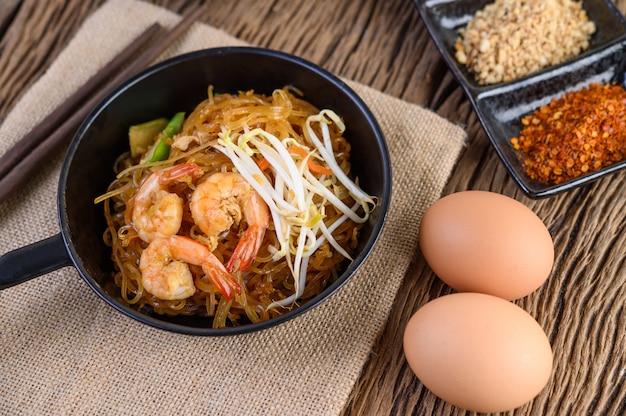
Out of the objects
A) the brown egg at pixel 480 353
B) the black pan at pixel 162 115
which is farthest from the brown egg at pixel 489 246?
the black pan at pixel 162 115

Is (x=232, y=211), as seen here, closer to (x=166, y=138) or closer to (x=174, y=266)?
(x=174, y=266)

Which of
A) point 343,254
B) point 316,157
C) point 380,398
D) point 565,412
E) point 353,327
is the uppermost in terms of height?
point 316,157

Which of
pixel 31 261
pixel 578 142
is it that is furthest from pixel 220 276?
pixel 578 142

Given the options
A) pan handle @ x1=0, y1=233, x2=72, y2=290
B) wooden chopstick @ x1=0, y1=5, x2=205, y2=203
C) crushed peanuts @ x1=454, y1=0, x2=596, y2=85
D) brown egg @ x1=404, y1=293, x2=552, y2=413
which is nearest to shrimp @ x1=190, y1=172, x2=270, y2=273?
pan handle @ x1=0, y1=233, x2=72, y2=290

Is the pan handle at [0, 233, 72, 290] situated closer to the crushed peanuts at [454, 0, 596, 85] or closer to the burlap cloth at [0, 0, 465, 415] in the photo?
the burlap cloth at [0, 0, 465, 415]

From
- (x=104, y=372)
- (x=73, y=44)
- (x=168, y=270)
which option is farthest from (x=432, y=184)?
(x=73, y=44)

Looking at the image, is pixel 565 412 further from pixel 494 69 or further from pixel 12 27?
pixel 12 27
